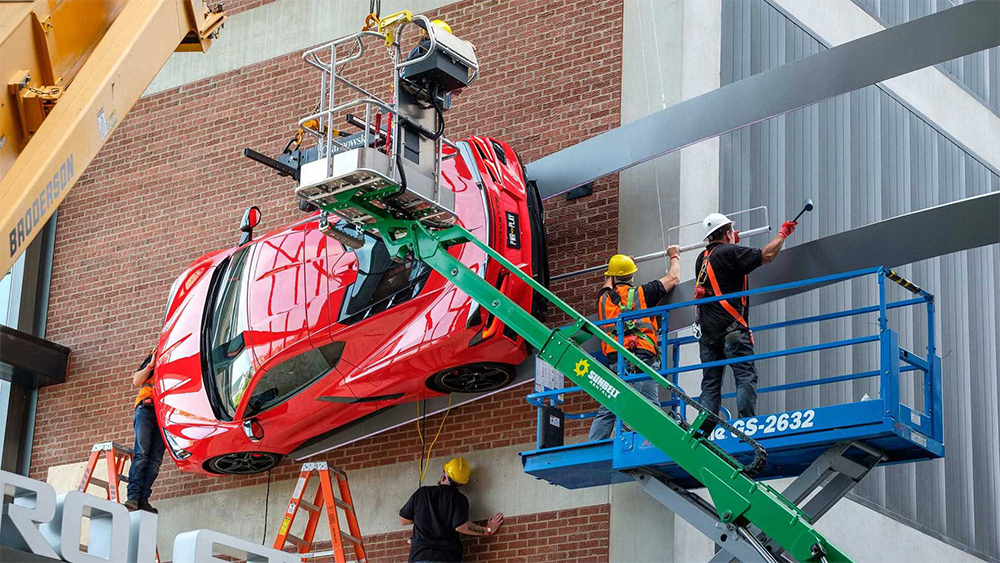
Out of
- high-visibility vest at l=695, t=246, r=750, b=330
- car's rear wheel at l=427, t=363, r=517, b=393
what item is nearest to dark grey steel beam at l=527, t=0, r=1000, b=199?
high-visibility vest at l=695, t=246, r=750, b=330

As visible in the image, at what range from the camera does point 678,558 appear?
13.5 m

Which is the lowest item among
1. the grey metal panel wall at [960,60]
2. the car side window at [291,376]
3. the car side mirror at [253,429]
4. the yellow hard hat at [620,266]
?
the car side mirror at [253,429]

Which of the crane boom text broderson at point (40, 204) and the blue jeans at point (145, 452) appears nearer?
the crane boom text broderson at point (40, 204)

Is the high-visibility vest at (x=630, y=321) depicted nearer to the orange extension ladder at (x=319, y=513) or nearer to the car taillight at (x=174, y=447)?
the orange extension ladder at (x=319, y=513)

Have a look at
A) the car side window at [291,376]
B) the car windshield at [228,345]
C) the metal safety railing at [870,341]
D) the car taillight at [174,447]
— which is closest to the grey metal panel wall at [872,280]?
the metal safety railing at [870,341]

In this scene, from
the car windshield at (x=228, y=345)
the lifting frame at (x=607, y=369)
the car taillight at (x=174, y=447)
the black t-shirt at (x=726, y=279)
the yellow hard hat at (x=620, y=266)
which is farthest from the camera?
the car taillight at (x=174, y=447)

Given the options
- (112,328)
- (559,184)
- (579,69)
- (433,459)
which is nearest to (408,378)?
(433,459)

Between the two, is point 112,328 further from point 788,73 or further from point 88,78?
point 788,73

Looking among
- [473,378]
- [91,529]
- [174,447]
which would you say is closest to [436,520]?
[473,378]

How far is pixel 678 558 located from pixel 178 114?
32.2 ft

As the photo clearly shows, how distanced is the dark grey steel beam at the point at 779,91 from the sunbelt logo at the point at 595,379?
331 cm

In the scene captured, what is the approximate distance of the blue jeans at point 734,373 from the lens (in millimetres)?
11938

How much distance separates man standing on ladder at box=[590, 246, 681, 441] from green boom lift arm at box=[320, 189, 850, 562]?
1386 millimetres

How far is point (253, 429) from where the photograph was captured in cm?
1508
